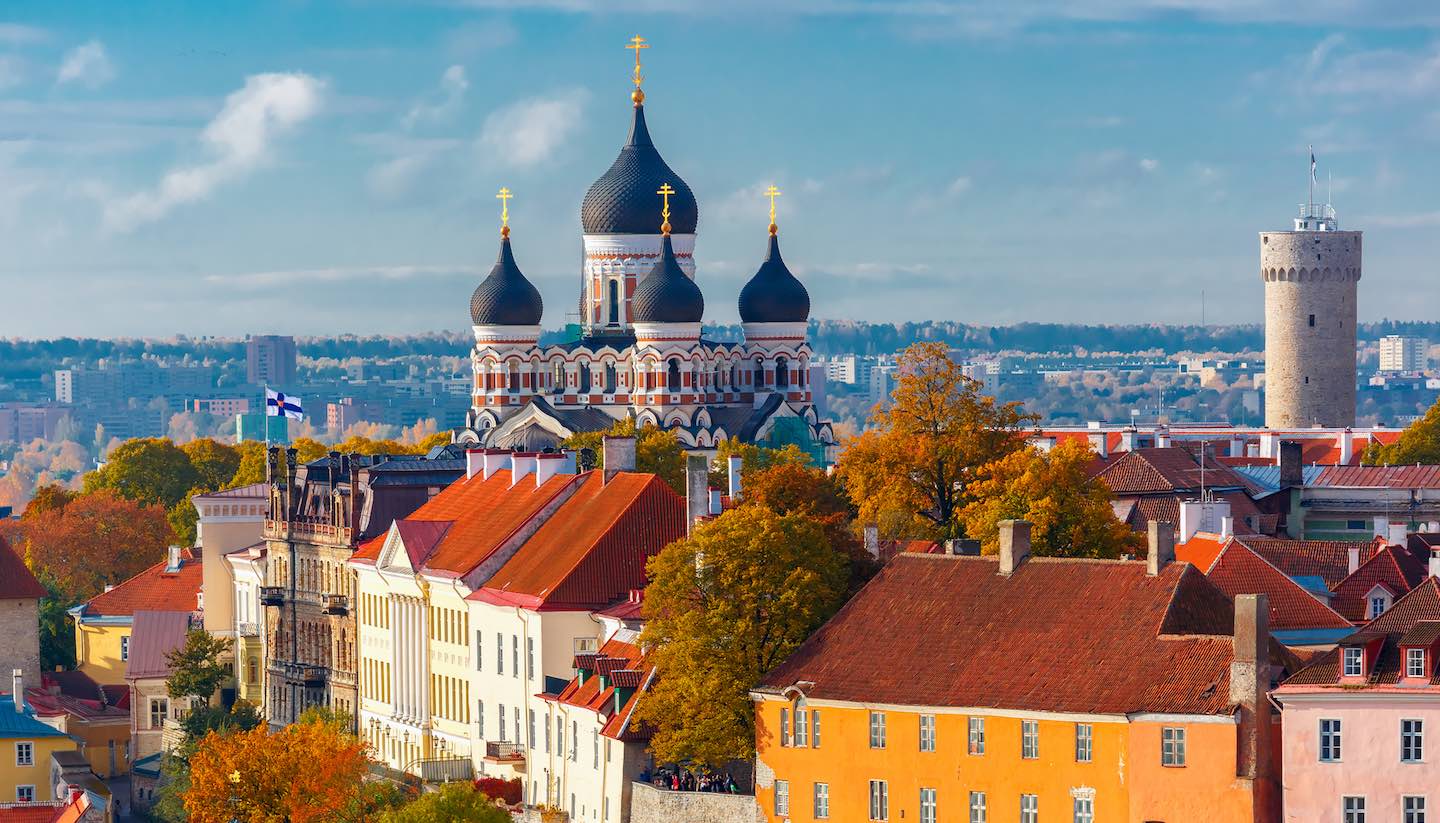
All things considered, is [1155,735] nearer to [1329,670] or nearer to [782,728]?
[1329,670]

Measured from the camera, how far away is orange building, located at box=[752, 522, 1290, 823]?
226 ft

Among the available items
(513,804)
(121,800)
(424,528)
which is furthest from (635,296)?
(513,804)

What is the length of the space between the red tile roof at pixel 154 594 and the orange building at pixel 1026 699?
6040cm

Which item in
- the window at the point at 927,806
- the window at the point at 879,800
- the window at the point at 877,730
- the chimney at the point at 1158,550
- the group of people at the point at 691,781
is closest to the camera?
the window at the point at 927,806

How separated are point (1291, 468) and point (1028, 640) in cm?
5279

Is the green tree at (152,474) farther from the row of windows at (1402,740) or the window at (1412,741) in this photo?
the window at (1412,741)

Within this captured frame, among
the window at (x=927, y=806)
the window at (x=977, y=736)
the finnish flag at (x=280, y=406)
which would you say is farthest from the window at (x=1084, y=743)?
the finnish flag at (x=280, y=406)

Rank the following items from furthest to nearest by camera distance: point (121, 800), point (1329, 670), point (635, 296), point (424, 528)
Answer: point (635, 296) → point (121, 800) → point (424, 528) → point (1329, 670)

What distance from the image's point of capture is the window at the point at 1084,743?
70.4 meters

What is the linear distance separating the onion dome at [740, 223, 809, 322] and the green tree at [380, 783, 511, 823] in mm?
90741

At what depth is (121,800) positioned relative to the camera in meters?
120

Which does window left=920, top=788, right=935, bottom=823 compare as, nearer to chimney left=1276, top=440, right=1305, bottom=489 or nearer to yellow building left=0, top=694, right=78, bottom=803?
yellow building left=0, top=694, right=78, bottom=803

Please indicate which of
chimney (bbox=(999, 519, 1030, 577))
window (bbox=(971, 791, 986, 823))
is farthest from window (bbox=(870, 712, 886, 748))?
chimney (bbox=(999, 519, 1030, 577))

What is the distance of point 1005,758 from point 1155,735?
3453mm
